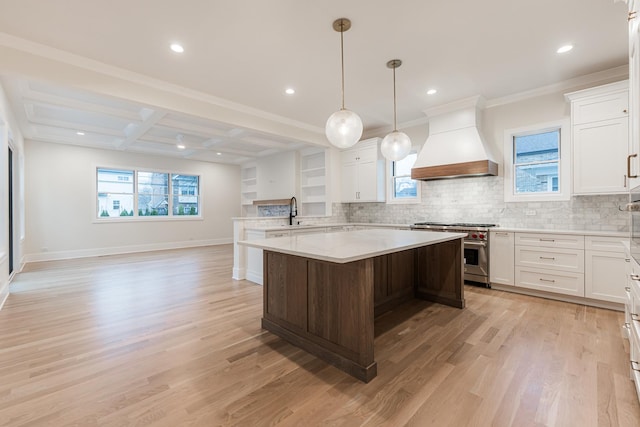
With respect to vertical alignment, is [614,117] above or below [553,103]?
below

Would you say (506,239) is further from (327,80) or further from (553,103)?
(327,80)

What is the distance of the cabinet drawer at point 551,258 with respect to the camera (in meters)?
3.46

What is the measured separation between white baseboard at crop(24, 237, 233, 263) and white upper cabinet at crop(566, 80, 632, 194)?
9.27 m

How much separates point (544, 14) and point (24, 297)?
6794 mm

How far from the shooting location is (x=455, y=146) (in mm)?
4500

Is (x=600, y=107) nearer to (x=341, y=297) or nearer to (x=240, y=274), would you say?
(x=341, y=297)

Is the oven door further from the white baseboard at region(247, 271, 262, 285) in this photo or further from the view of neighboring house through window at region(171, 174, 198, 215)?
the view of neighboring house through window at region(171, 174, 198, 215)

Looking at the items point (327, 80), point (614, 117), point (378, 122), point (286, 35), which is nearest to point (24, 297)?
point (286, 35)

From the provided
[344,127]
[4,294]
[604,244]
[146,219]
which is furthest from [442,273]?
[146,219]

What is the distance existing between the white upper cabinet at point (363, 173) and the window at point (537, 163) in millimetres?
2189

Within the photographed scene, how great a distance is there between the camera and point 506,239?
13.1ft

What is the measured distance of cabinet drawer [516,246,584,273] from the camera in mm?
3457

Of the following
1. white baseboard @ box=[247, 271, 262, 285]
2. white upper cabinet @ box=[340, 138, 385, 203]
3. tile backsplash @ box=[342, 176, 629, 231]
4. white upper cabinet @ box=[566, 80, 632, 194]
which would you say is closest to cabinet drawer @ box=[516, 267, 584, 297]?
tile backsplash @ box=[342, 176, 629, 231]

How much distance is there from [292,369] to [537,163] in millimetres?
4451
